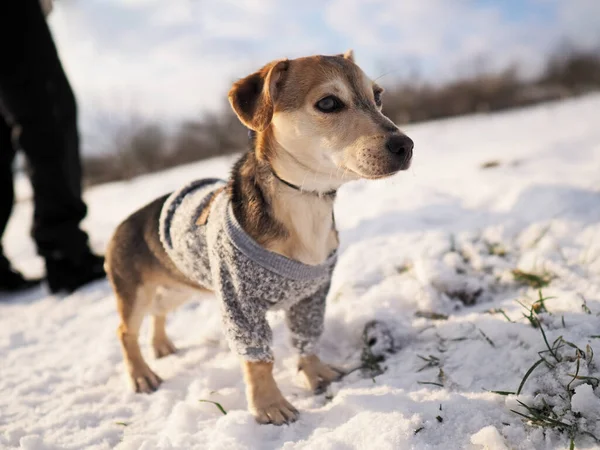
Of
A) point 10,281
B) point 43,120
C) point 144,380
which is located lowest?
point 10,281

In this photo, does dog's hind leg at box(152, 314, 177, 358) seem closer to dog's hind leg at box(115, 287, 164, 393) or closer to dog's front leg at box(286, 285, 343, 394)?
dog's hind leg at box(115, 287, 164, 393)

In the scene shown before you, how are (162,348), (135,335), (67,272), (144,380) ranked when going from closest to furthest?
1. (144,380)
2. (135,335)
3. (162,348)
4. (67,272)

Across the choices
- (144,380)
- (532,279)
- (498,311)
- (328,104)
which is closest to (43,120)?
(144,380)

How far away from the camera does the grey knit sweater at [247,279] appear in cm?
188

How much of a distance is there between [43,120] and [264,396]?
2804 millimetres

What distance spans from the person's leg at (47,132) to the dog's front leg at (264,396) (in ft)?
8.03

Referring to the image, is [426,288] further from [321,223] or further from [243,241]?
[243,241]

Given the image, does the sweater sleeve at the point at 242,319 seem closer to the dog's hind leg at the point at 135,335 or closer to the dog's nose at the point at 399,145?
the dog's hind leg at the point at 135,335

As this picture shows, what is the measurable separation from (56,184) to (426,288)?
2975mm

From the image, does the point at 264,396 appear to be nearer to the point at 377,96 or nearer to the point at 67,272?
the point at 377,96

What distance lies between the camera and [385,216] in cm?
376

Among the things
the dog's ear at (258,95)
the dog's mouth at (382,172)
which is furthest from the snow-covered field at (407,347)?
the dog's ear at (258,95)

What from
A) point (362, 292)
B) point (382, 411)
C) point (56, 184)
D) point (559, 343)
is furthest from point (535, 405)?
point (56, 184)

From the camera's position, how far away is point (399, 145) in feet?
5.61
